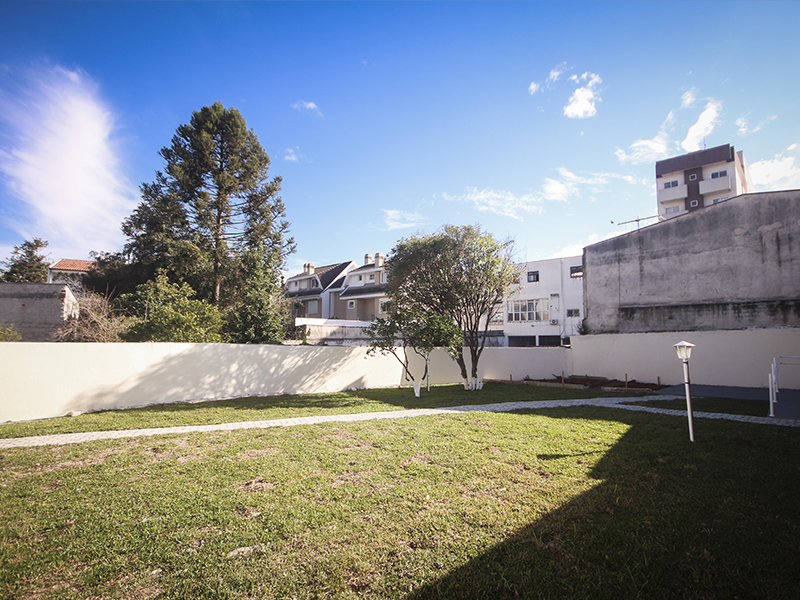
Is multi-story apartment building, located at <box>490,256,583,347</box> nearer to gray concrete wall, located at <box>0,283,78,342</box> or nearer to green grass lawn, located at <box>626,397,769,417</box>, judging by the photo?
green grass lawn, located at <box>626,397,769,417</box>

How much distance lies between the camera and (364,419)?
906 cm

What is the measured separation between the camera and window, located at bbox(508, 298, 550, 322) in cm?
3225

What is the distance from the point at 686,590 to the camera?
104 inches

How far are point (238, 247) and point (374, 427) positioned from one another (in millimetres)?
18666

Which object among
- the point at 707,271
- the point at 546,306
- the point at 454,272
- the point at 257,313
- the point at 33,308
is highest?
the point at 707,271

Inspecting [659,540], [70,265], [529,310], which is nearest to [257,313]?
[659,540]

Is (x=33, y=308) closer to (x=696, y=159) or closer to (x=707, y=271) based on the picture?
(x=707, y=271)

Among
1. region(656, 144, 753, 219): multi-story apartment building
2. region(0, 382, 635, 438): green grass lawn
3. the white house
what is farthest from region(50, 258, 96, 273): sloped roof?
region(656, 144, 753, 219): multi-story apartment building

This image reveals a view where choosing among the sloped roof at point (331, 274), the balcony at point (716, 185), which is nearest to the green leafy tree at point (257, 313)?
the sloped roof at point (331, 274)

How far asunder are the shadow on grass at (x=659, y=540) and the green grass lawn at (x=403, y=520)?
0.6 inches

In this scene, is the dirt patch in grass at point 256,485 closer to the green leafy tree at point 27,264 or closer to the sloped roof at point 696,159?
the green leafy tree at point 27,264

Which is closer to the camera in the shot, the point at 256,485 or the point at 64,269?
the point at 256,485

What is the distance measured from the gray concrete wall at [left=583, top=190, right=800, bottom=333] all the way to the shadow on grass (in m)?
14.8

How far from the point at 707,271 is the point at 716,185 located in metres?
25.6
